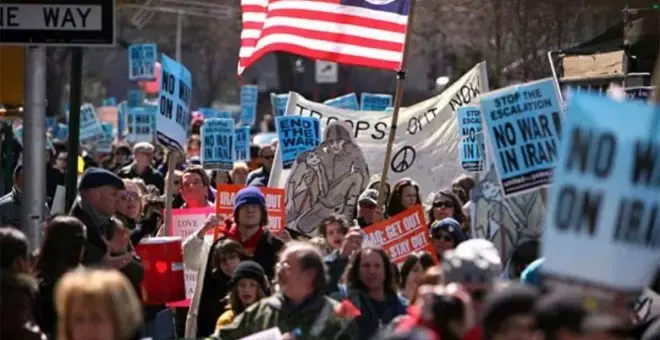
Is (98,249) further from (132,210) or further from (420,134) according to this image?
(420,134)

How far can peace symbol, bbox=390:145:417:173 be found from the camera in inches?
725

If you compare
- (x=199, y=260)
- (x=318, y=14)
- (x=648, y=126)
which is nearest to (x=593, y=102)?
→ (x=648, y=126)

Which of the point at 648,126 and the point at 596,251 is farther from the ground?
the point at 648,126

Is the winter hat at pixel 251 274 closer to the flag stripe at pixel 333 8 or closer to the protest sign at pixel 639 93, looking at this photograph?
the protest sign at pixel 639 93


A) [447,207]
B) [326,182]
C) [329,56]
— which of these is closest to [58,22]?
[447,207]

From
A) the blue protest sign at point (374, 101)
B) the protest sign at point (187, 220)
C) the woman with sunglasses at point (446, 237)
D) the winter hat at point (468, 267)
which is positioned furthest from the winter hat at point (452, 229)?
the blue protest sign at point (374, 101)

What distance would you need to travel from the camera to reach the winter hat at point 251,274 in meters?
10.4

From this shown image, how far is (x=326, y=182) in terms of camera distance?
1478cm

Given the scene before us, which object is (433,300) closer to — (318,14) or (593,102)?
(593,102)

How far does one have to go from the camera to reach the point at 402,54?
14219 millimetres

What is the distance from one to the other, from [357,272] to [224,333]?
855 mm

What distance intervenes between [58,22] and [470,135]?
686 cm

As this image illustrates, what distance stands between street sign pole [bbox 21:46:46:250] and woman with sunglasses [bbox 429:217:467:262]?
2.65 meters

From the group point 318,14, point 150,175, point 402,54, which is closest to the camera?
→ point 402,54
